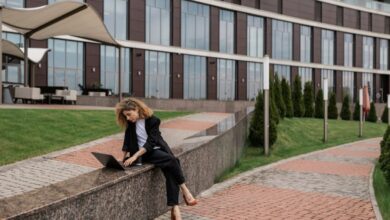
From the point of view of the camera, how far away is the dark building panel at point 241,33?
41.3 meters

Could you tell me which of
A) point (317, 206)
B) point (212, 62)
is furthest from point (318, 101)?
point (317, 206)

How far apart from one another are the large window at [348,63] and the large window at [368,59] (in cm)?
243

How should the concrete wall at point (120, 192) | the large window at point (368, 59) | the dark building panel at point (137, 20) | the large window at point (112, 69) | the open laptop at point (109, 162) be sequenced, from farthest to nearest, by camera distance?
the large window at point (368, 59) → the dark building panel at point (137, 20) → the large window at point (112, 69) → the open laptop at point (109, 162) → the concrete wall at point (120, 192)

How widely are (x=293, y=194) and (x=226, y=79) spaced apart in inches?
1318

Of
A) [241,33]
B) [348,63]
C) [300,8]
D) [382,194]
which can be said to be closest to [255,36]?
[241,33]

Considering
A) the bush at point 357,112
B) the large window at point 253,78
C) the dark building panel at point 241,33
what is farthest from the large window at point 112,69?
the bush at point 357,112

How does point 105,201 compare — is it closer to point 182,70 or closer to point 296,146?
point 296,146

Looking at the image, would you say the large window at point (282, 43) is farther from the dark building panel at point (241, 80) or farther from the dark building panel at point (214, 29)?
the dark building panel at point (214, 29)

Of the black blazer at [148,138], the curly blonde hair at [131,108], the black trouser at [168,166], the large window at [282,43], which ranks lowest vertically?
the black trouser at [168,166]

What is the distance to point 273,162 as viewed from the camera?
38.2 ft

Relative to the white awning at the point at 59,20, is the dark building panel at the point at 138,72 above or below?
below

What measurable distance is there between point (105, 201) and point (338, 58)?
49.5 meters

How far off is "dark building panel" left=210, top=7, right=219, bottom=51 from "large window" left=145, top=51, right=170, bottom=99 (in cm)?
487

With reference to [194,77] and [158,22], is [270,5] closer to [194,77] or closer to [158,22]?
[194,77]
